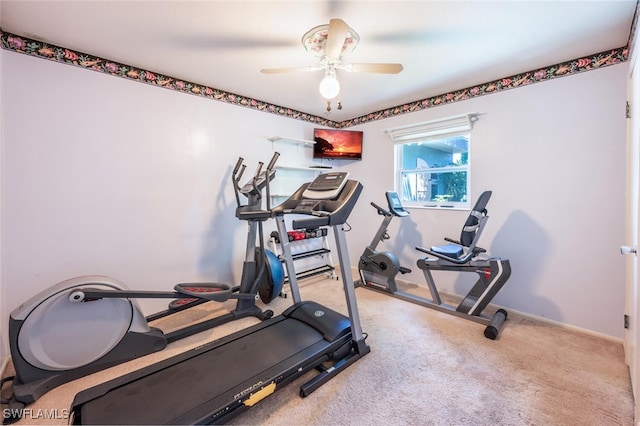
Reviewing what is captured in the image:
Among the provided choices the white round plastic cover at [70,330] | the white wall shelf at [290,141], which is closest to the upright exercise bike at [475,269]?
the white wall shelf at [290,141]

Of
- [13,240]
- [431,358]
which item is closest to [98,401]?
[13,240]

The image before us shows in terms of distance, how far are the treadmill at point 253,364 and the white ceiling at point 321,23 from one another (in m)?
1.12

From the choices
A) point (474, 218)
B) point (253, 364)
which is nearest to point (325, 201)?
point (253, 364)

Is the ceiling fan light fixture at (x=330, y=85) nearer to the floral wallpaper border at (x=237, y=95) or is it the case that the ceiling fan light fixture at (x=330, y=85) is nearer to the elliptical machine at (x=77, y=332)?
the floral wallpaper border at (x=237, y=95)

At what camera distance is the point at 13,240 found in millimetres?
2020

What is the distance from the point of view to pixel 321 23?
1.86 metres

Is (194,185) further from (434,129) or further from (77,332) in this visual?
(434,129)

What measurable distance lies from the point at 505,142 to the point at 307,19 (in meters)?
2.33

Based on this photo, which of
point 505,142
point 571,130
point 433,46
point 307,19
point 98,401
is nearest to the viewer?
point 98,401

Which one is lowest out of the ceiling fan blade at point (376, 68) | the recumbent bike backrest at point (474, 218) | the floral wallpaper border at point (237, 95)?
the recumbent bike backrest at point (474, 218)

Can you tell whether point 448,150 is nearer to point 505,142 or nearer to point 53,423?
point 505,142

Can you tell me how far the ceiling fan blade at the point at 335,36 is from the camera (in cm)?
153

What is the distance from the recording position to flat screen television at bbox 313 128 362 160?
4082mm

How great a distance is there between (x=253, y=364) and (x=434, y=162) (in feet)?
10.4
